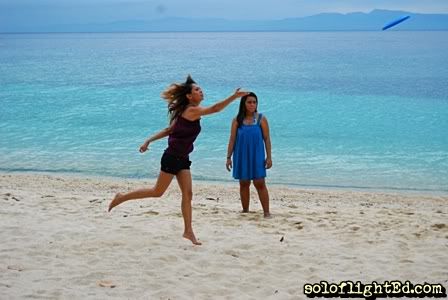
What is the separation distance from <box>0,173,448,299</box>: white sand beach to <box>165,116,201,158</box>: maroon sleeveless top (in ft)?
3.22

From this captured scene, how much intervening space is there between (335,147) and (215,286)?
459 inches

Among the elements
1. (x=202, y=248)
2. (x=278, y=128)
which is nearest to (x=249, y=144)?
(x=202, y=248)

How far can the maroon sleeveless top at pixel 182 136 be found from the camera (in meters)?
6.16

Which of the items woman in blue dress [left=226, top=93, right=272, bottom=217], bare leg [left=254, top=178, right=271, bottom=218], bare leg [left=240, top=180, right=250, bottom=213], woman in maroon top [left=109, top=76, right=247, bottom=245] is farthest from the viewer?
bare leg [left=240, top=180, right=250, bottom=213]

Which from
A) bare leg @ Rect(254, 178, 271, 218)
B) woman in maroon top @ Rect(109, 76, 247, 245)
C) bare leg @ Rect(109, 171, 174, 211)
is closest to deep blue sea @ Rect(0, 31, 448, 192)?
bare leg @ Rect(254, 178, 271, 218)

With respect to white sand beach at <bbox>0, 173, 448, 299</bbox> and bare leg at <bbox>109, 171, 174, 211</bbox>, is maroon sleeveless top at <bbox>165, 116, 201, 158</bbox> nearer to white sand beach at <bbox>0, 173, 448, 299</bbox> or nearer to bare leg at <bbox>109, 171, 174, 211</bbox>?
bare leg at <bbox>109, 171, 174, 211</bbox>

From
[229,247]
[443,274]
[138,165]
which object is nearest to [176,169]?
[229,247]

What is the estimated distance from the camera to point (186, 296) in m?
4.89

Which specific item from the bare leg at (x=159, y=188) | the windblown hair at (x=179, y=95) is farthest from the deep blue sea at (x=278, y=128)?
the windblown hair at (x=179, y=95)

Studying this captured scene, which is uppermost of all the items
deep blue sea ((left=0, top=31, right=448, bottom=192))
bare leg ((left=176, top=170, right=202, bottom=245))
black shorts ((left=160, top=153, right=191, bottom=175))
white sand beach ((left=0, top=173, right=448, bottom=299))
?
black shorts ((left=160, top=153, right=191, bottom=175))

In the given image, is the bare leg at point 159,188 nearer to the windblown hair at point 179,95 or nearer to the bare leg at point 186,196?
the bare leg at point 186,196

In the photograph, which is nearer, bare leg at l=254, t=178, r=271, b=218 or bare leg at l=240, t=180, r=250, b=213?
bare leg at l=254, t=178, r=271, b=218

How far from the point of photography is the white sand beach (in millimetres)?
5125

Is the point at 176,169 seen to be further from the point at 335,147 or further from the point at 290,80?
the point at 290,80
